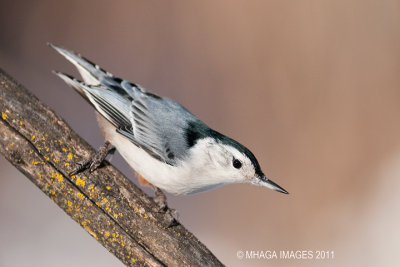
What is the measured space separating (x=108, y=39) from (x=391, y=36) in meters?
1.67

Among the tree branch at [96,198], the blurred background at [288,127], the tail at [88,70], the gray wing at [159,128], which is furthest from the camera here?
the blurred background at [288,127]

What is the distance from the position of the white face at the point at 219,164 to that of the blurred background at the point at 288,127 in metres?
1.19

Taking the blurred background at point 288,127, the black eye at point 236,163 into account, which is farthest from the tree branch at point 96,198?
the blurred background at point 288,127

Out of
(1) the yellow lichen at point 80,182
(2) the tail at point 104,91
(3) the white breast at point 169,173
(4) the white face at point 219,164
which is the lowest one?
(1) the yellow lichen at point 80,182

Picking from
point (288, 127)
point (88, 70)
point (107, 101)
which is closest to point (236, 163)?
point (107, 101)

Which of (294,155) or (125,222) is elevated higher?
(294,155)

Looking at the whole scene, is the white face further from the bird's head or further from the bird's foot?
the bird's foot

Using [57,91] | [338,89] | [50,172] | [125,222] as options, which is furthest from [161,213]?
[57,91]

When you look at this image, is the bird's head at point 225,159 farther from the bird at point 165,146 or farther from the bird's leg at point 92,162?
the bird's leg at point 92,162

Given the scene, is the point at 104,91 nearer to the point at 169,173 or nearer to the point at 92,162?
the point at 92,162

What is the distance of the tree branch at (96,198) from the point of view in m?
1.51

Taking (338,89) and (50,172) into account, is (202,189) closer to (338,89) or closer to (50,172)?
(50,172)

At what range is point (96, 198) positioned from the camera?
1535mm

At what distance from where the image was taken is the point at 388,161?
2818 millimetres
